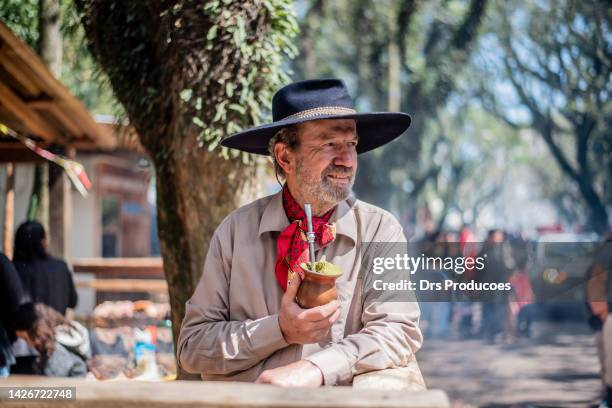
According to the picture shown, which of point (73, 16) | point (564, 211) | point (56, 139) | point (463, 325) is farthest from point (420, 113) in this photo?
point (564, 211)

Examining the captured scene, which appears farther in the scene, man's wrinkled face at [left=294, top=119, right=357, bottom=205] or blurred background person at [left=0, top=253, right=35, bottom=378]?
blurred background person at [left=0, top=253, right=35, bottom=378]

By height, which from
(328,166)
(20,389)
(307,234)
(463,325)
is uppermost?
(328,166)

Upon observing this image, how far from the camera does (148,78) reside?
14.4 ft

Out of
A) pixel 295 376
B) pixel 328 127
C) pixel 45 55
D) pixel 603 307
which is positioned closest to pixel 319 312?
pixel 295 376

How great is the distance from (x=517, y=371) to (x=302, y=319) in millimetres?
7509

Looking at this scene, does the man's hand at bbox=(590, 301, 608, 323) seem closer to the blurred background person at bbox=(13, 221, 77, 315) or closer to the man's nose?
the man's nose

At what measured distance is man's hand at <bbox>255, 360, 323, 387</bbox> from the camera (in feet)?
7.25

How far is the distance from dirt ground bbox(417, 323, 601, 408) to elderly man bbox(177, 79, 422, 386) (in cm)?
489

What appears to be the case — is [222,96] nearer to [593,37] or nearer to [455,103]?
[593,37]

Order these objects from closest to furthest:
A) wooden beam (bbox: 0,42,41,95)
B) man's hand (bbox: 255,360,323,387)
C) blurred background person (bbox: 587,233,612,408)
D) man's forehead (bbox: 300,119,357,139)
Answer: man's hand (bbox: 255,360,323,387) < man's forehead (bbox: 300,119,357,139) < blurred background person (bbox: 587,233,612,408) < wooden beam (bbox: 0,42,41,95)

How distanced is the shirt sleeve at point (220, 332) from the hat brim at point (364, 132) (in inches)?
17.0

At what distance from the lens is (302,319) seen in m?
2.27

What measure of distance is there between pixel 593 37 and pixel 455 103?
1145 centimetres

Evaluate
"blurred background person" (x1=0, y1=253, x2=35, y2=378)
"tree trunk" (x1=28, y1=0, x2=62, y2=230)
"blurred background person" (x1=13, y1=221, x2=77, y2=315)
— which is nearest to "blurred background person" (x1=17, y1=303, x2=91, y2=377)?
"blurred background person" (x1=0, y1=253, x2=35, y2=378)
